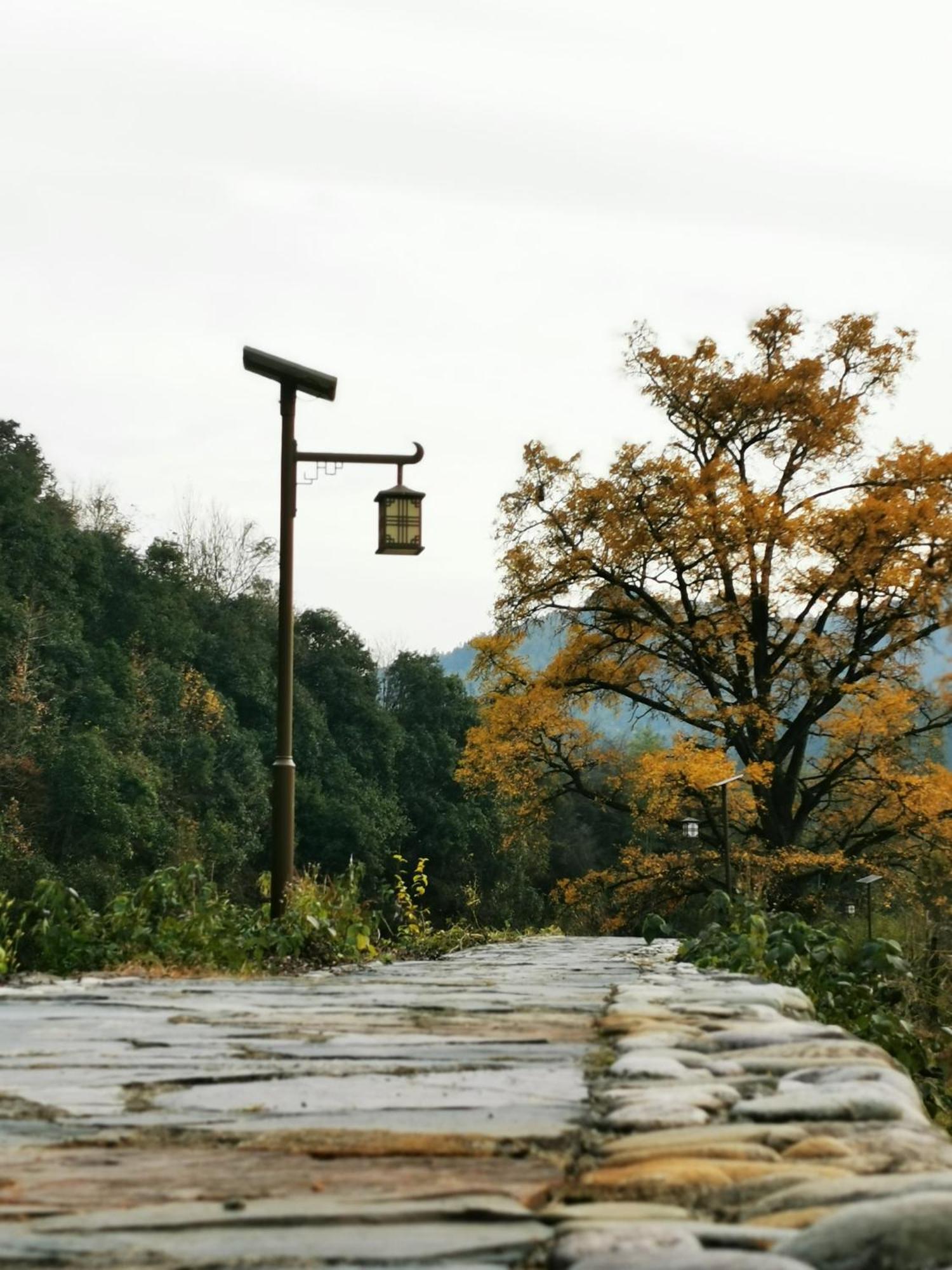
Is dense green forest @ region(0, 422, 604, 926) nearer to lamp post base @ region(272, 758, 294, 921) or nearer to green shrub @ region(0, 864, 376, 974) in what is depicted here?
lamp post base @ region(272, 758, 294, 921)

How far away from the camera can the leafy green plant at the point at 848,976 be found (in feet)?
19.6

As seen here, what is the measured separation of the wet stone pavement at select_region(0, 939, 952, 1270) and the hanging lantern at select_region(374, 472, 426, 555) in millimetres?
5679

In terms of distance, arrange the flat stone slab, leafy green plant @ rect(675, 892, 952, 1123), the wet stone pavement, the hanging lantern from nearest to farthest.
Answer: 1. the wet stone pavement
2. the flat stone slab
3. leafy green plant @ rect(675, 892, 952, 1123)
4. the hanging lantern

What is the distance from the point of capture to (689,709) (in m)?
22.7

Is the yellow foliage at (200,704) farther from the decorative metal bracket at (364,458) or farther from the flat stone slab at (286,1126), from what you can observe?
the flat stone slab at (286,1126)

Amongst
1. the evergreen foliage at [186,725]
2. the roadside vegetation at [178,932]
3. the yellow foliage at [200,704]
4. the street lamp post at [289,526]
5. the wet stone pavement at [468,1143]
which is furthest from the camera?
the yellow foliage at [200,704]

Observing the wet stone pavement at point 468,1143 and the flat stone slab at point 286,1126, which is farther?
the flat stone slab at point 286,1126

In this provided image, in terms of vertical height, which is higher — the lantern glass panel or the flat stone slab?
the lantern glass panel

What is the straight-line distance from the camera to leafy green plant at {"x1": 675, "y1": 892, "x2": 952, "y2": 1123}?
5988mm

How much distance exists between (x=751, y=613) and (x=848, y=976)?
16.6 metres

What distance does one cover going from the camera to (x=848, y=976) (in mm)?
6504

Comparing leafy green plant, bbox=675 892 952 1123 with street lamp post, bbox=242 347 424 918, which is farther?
street lamp post, bbox=242 347 424 918

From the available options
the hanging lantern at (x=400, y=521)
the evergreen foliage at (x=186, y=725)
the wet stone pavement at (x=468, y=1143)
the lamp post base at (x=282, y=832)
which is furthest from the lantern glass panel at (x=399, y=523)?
the evergreen foliage at (x=186, y=725)

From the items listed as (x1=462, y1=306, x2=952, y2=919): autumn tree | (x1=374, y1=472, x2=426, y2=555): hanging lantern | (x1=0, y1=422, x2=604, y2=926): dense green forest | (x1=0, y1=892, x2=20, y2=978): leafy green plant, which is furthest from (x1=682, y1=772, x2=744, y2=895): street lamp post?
(x1=0, y1=892, x2=20, y2=978): leafy green plant
